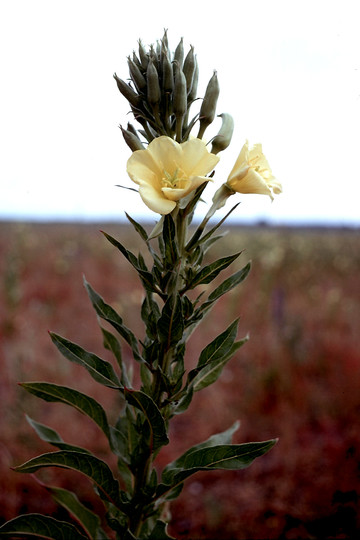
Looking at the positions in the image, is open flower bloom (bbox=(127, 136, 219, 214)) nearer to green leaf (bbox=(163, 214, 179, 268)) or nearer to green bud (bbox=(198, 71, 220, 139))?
green leaf (bbox=(163, 214, 179, 268))

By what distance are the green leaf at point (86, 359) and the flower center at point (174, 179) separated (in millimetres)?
485

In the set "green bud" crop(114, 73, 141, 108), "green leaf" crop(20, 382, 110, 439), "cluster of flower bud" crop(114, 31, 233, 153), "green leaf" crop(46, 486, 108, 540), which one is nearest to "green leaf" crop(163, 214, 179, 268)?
"cluster of flower bud" crop(114, 31, 233, 153)

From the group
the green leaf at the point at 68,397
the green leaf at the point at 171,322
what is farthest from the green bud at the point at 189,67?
the green leaf at the point at 68,397

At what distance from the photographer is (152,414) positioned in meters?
1.13

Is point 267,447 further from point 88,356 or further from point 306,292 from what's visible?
point 306,292

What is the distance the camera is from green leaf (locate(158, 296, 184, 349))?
110 centimetres

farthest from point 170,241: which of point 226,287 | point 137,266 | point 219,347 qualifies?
point 219,347

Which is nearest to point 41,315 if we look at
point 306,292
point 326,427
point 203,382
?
point 326,427

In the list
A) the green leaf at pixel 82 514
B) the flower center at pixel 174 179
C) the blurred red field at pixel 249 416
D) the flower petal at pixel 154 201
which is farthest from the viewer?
the blurred red field at pixel 249 416

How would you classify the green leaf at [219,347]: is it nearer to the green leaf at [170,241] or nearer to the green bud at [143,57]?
the green leaf at [170,241]

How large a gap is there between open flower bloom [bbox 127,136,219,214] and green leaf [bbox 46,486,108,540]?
38.1 inches

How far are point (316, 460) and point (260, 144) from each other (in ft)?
8.39

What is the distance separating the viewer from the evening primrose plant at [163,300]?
1.10 m

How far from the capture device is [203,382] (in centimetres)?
141
